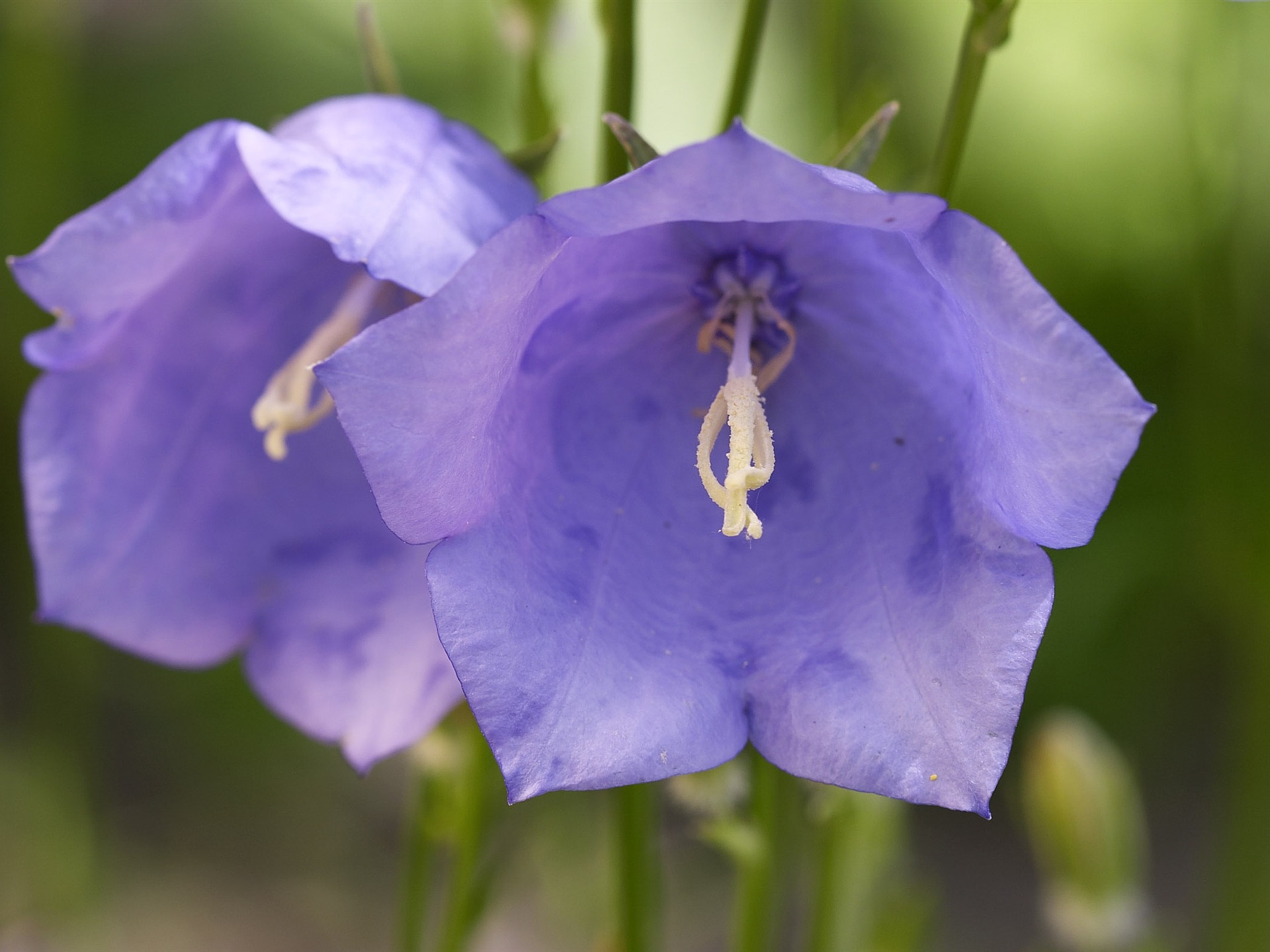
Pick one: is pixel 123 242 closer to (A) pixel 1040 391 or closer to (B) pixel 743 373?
(B) pixel 743 373

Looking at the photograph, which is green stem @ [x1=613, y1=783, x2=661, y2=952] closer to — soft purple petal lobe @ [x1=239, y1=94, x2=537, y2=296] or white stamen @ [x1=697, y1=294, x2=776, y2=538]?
white stamen @ [x1=697, y1=294, x2=776, y2=538]

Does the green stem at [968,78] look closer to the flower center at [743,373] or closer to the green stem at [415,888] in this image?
the flower center at [743,373]

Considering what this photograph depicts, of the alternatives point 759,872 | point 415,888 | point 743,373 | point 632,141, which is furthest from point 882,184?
point 415,888

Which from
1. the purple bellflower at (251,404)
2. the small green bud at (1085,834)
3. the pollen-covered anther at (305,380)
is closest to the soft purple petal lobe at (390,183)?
the purple bellflower at (251,404)

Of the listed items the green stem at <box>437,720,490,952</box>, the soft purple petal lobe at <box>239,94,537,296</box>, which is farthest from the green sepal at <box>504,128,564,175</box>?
the green stem at <box>437,720,490,952</box>

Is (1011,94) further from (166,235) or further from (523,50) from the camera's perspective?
(166,235)
